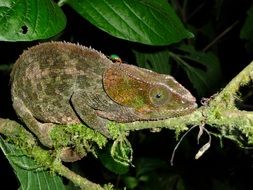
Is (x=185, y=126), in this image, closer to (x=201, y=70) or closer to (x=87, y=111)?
(x=87, y=111)

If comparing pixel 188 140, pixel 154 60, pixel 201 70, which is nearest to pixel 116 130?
pixel 154 60

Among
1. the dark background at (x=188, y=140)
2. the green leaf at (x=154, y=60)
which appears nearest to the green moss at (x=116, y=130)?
the dark background at (x=188, y=140)

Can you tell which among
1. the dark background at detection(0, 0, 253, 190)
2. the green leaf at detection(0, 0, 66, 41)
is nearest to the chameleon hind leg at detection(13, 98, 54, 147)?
the green leaf at detection(0, 0, 66, 41)

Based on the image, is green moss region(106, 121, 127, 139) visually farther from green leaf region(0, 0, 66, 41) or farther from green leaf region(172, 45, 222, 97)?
green leaf region(172, 45, 222, 97)

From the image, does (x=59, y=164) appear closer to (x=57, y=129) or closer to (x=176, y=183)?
(x=57, y=129)

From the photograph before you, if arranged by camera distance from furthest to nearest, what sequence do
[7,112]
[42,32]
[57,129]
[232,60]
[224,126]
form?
[232,60] → [7,112] → [57,129] → [42,32] → [224,126]

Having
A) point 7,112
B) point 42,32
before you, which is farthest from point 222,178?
point 42,32
